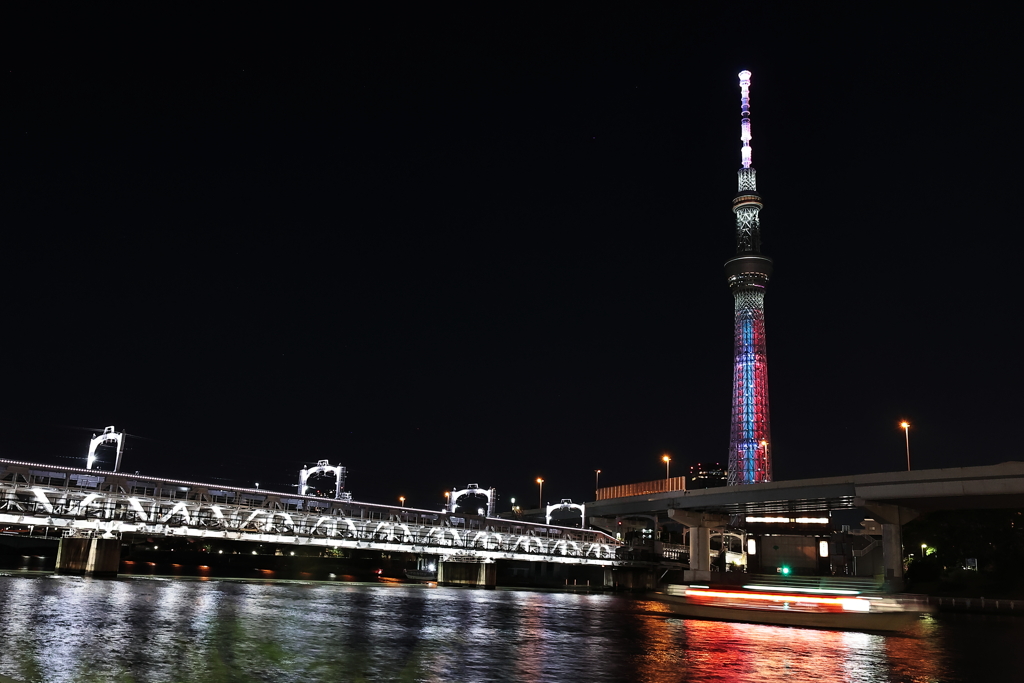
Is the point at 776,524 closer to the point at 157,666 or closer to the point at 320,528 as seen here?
the point at 320,528

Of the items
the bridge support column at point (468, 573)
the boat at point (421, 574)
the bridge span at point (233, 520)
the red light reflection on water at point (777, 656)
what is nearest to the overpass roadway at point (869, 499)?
the bridge span at point (233, 520)

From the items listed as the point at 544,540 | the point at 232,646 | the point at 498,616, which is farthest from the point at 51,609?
the point at 544,540

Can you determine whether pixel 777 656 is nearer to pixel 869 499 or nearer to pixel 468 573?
pixel 869 499

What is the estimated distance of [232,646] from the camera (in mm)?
25719

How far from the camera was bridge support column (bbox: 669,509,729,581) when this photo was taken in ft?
344

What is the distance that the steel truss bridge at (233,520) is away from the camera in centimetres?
7725

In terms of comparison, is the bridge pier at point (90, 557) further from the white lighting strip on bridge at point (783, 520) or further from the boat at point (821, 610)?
the white lighting strip on bridge at point (783, 520)

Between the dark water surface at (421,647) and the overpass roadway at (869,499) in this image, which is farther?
the overpass roadway at (869,499)

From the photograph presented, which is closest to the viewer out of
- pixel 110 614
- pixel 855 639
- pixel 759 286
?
pixel 110 614

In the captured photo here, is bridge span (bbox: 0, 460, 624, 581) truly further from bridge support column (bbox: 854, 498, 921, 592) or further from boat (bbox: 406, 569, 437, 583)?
bridge support column (bbox: 854, 498, 921, 592)

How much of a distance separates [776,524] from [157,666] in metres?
130

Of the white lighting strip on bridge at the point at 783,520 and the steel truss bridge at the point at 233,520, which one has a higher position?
the white lighting strip on bridge at the point at 783,520

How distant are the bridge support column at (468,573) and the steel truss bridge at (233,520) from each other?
134 centimetres

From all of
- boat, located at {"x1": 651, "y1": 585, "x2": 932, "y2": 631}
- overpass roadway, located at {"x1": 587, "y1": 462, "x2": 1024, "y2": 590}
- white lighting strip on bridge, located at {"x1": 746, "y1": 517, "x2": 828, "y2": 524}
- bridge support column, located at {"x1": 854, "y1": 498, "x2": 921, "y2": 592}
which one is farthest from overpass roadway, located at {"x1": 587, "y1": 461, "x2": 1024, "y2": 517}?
white lighting strip on bridge, located at {"x1": 746, "y1": 517, "x2": 828, "y2": 524}
